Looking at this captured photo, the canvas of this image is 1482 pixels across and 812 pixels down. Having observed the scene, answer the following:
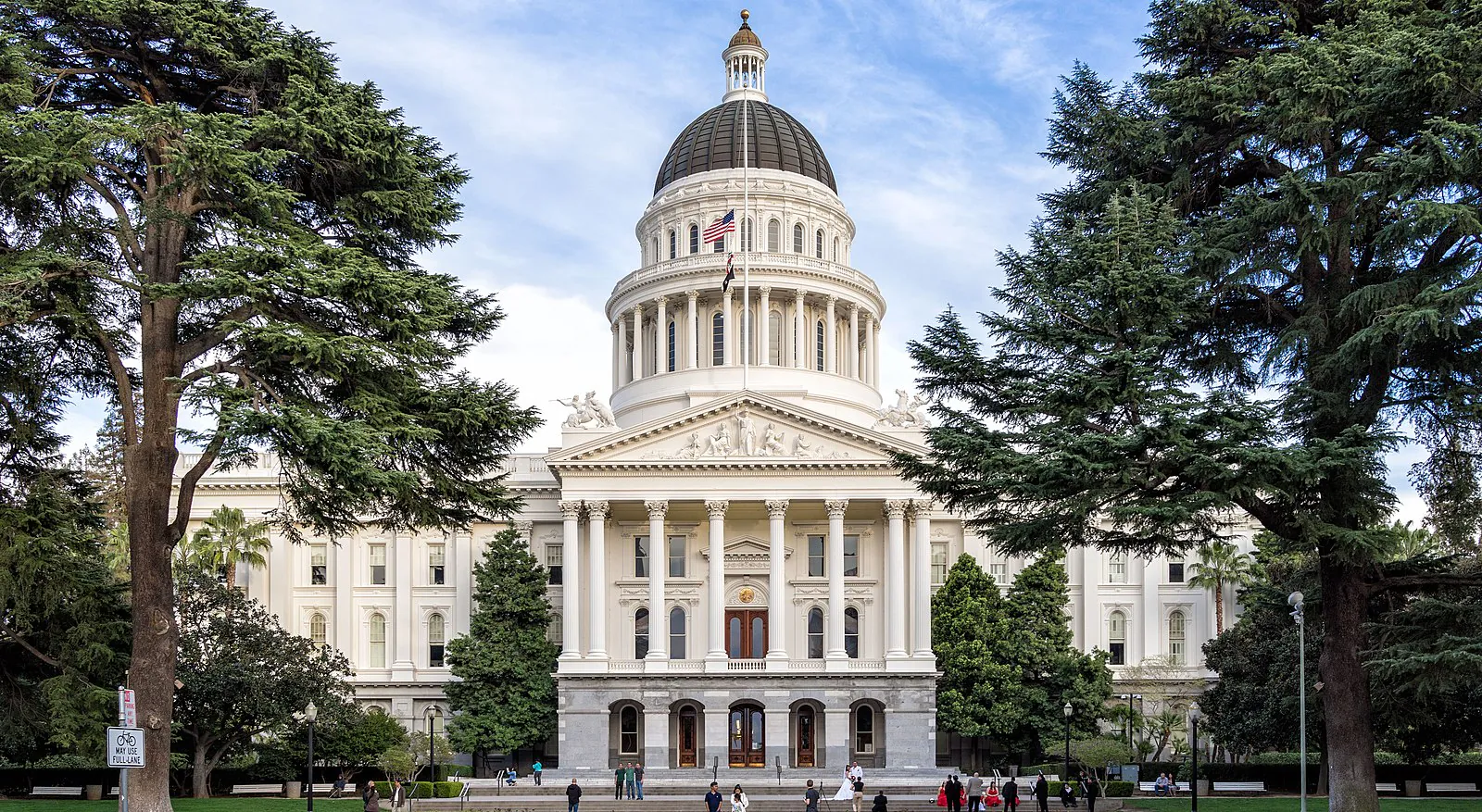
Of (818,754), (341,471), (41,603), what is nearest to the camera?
(341,471)

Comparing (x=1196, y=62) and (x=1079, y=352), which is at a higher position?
(x=1196, y=62)

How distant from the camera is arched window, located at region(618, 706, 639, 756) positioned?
219ft

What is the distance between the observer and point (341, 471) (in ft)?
79.3

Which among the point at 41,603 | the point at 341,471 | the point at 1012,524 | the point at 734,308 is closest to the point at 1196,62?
the point at 1012,524

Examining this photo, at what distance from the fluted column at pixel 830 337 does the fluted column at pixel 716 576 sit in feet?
52.7

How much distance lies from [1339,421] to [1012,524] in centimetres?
565

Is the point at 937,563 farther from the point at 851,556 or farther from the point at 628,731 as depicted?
the point at 628,731

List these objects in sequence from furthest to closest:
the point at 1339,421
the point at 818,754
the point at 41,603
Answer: the point at 818,754 → the point at 41,603 → the point at 1339,421

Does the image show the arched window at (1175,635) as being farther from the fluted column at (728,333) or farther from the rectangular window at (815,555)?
the fluted column at (728,333)

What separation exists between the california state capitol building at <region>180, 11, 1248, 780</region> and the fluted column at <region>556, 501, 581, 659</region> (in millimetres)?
100

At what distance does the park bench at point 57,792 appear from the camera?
51.3 metres

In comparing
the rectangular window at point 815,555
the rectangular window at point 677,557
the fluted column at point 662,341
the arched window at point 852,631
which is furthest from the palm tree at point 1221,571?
the fluted column at point 662,341

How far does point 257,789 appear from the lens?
57625 mm

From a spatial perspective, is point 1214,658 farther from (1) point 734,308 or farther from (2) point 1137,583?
(1) point 734,308
